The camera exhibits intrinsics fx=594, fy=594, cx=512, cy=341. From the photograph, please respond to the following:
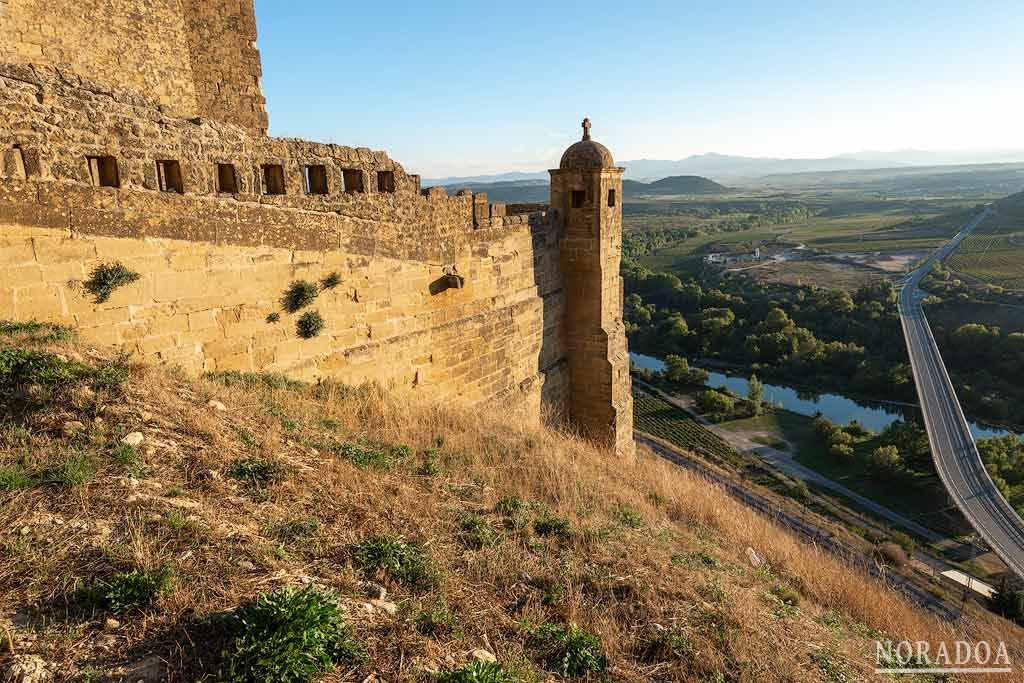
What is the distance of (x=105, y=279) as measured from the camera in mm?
5168

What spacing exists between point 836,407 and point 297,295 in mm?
51862

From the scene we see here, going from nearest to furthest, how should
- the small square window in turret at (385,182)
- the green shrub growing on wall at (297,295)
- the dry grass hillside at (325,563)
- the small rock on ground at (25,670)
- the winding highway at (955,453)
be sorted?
the small rock on ground at (25,670), the dry grass hillside at (325,563), the green shrub growing on wall at (297,295), the small square window in turret at (385,182), the winding highway at (955,453)

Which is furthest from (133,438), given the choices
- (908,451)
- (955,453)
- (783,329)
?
(783,329)

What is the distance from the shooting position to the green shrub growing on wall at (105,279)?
16.9 feet

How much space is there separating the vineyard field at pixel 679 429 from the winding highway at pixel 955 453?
37.6 feet

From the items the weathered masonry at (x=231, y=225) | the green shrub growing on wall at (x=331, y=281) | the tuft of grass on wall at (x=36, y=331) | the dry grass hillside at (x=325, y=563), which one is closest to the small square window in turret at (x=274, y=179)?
the weathered masonry at (x=231, y=225)

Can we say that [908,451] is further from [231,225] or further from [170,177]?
[170,177]

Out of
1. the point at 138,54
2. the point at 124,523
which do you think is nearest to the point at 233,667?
the point at 124,523

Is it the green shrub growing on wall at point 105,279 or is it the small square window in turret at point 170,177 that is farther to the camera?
the small square window in turret at point 170,177

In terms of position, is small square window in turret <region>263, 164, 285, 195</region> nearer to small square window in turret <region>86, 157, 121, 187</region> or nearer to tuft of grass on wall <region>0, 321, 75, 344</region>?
small square window in turret <region>86, 157, 121, 187</region>

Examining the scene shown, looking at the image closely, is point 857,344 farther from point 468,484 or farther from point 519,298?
point 468,484

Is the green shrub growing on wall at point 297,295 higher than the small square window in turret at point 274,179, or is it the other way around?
the small square window in turret at point 274,179

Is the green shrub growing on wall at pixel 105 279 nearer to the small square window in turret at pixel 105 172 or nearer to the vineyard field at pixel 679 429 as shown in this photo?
the small square window in turret at pixel 105 172

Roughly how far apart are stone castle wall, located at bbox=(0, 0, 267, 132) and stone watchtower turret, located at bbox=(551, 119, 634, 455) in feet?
17.1
